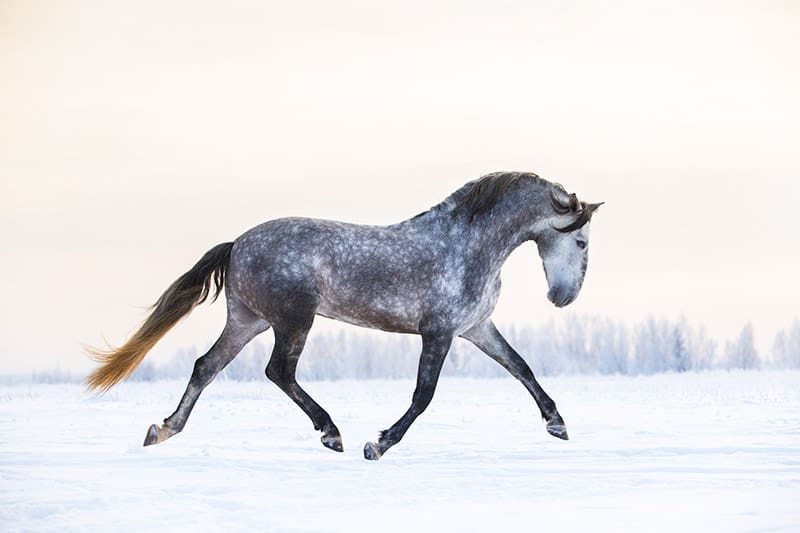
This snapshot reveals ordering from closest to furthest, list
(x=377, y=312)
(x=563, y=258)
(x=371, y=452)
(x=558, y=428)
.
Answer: (x=371, y=452)
(x=377, y=312)
(x=563, y=258)
(x=558, y=428)

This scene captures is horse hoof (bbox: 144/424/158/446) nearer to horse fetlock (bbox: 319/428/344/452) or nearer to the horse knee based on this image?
the horse knee

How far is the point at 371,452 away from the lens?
7.67 metres

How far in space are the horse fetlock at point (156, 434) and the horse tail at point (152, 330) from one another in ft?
2.18

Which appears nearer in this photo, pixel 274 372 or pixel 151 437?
pixel 274 372

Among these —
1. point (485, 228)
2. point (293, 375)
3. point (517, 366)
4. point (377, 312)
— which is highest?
point (485, 228)

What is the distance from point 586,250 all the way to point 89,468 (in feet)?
13.5

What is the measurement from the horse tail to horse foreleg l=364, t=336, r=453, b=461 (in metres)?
1.79

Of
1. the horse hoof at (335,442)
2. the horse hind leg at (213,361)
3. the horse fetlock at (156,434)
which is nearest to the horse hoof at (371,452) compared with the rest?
the horse hoof at (335,442)

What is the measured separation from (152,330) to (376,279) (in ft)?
6.51

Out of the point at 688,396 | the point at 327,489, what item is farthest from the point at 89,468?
the point at 688,396

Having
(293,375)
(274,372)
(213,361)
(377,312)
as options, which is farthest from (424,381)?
(213,361)

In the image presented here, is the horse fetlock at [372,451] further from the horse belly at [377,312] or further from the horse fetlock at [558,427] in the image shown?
the horse fetlock at [558,427]

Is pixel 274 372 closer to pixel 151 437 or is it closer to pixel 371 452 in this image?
pixel 371 452

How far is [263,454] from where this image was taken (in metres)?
7.88
